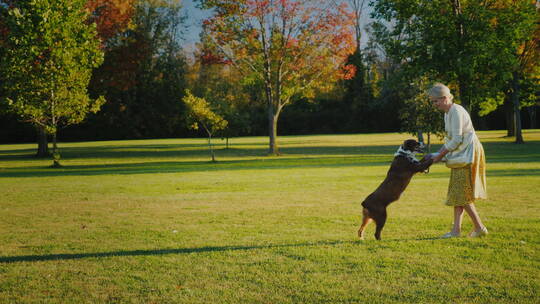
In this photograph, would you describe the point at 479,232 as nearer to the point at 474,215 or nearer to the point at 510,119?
the point at 474,215

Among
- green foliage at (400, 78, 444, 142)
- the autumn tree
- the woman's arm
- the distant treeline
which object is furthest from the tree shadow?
the autumn tree

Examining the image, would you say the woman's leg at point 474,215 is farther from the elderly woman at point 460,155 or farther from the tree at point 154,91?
the tree at point 154,91

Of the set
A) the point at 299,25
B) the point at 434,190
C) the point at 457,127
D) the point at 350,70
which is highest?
the point at 299,25

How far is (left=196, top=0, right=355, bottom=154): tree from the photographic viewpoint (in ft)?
85.8

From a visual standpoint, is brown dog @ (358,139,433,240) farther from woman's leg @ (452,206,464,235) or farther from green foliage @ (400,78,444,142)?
green foliage @ (400,78,444,142)

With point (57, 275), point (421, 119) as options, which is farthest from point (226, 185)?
point (421, 119)

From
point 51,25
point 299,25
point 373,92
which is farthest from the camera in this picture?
point 373,92

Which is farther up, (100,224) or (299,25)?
(299,25)

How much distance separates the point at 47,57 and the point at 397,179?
20023 mm

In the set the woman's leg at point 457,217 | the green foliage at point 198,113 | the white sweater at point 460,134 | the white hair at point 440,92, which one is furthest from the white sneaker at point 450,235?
the green foliage at point 198,113

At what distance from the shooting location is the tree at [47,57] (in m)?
20.5

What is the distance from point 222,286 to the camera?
458 centimetres

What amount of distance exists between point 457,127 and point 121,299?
14.4 feet

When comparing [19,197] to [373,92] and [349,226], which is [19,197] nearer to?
[349,226]
